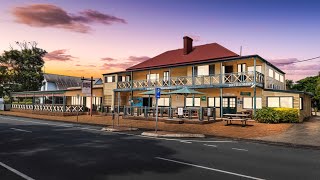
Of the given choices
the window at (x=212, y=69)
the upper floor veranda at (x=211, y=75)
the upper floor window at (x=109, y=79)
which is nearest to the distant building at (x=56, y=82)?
the upper floor window at (x=109, y=79)

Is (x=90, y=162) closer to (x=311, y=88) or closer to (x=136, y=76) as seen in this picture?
(x=136, y=76)

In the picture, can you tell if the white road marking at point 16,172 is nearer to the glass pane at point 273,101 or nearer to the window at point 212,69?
the glass pane at point 273,101

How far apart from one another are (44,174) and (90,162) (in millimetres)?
1635

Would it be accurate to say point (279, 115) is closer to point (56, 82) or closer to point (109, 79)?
point (109, 79)

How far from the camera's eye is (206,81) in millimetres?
29031

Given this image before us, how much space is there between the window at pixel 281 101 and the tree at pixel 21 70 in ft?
154

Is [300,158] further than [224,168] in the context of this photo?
Yes

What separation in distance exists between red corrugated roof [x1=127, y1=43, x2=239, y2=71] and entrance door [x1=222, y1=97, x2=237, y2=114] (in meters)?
4.64

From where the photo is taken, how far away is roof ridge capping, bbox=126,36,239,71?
102 feet

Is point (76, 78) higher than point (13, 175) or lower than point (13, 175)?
higher

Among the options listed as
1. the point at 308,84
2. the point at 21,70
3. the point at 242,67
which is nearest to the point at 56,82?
the point at 21,70

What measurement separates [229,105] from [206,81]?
350cm

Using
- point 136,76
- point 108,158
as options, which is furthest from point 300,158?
point 136,76

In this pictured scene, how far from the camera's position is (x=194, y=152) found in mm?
10250
